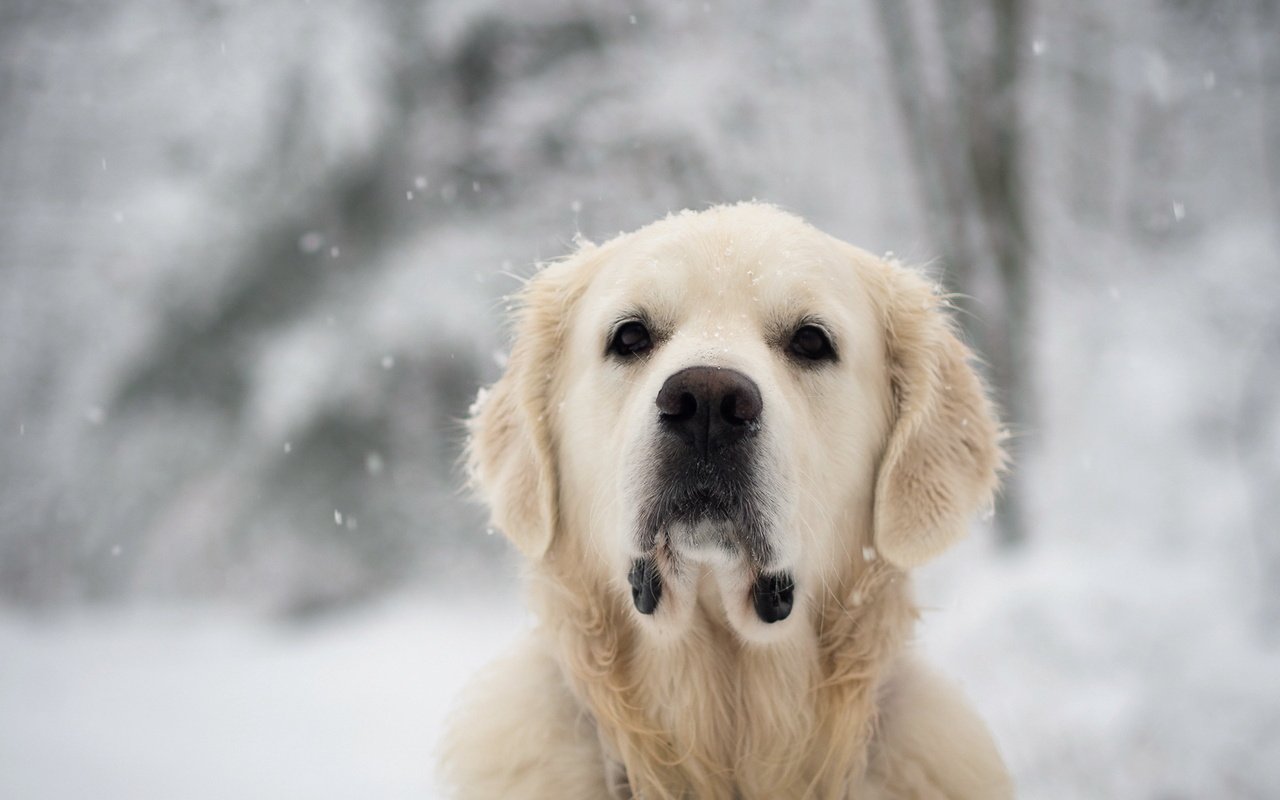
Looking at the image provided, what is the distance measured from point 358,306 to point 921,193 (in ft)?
18.9

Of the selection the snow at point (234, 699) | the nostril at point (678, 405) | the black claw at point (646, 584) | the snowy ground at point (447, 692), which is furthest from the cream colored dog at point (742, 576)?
the snow at point (234, 699)

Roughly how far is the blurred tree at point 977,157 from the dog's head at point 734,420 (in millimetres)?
5909

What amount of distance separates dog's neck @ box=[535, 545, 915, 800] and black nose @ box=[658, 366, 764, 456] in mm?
608

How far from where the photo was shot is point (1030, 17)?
908 cm

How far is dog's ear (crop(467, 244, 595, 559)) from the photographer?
2.78 m

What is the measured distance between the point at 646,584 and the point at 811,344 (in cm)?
85

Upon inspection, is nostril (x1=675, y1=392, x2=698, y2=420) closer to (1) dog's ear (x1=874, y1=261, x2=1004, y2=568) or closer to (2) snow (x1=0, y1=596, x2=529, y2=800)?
(1) dog's ear (x1=874, y1=261, x2=1004, y2=568)

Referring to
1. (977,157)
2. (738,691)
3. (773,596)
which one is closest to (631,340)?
(773,596)

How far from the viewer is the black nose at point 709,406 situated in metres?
2.11

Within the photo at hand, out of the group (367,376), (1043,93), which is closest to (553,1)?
(367,376)

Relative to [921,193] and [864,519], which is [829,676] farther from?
[921,193]

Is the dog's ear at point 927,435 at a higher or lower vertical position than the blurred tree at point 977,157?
lower

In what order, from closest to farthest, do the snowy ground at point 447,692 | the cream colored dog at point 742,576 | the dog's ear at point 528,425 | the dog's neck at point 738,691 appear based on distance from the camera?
1. the cream colored dog at point 742,576
2. the dog's neck at point 738,691
3. the dog's ear at point 528,425
4. the snowy ground at point 447,692

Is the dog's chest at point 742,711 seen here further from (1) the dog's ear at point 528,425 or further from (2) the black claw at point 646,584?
(1) the dog's ear at point 528,425
